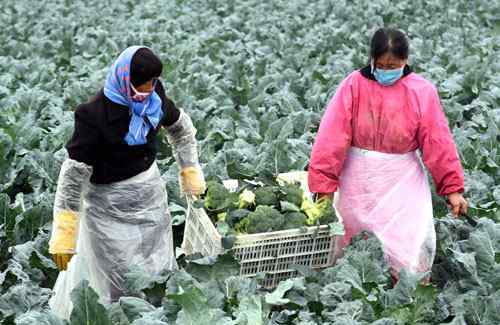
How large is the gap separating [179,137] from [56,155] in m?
2.15

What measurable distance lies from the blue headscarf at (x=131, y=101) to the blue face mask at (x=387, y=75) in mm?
1205

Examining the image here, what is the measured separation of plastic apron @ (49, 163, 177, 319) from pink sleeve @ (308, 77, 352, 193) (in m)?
0.91

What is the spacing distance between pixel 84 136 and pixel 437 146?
193cm

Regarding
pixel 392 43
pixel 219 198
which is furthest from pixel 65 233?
pixel 392 43

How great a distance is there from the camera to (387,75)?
4.16 metres

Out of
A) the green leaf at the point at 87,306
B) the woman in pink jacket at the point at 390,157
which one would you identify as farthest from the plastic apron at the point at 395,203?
the green leaf at the point at 87,306

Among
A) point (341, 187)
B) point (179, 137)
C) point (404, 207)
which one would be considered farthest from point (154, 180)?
point (404, 207)

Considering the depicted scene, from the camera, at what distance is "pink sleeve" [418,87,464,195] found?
4250mm

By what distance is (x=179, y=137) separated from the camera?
441 centimetres

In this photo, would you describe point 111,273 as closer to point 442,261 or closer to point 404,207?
point 404,207

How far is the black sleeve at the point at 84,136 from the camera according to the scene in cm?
378

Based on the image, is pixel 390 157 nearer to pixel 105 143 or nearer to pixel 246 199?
pixel 246 199

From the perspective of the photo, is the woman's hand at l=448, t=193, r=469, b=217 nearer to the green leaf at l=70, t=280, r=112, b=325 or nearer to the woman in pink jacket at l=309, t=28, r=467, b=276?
the woman in pink jacket at l=309, t=28, r=467, b=276

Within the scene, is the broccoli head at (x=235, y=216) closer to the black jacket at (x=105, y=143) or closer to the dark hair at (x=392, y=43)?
the black jacket at (x=105, y=143)
